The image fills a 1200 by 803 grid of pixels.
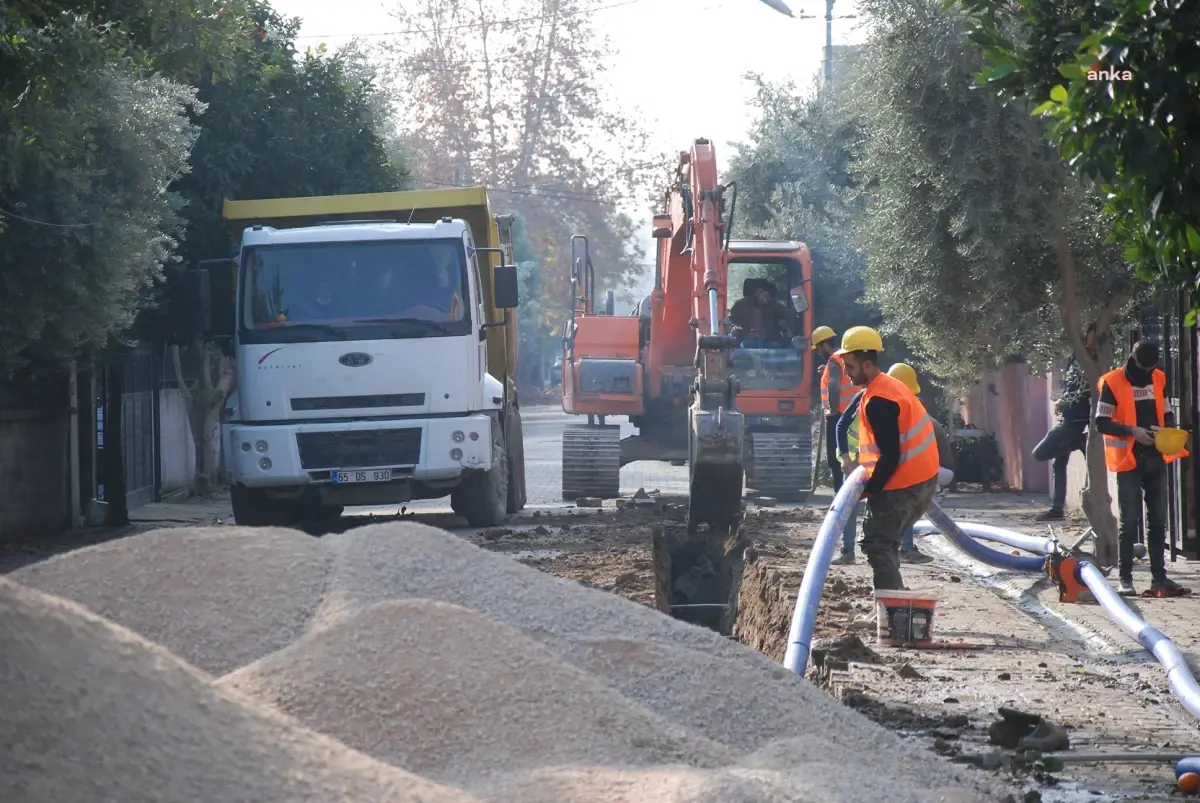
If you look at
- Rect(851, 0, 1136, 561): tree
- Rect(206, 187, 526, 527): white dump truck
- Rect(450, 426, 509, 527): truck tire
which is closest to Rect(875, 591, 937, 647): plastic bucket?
Rect(851, 0, 1136, 561): tree

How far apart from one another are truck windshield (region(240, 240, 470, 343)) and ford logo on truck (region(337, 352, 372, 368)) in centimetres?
15

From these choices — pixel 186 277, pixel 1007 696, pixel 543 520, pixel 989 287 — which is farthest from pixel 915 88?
pixel 186 277

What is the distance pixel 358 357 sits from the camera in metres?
14.2

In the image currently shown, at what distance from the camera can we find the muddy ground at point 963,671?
611cm

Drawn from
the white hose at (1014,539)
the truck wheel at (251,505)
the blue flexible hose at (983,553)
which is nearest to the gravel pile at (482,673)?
the blue flexible hose at (983,553)

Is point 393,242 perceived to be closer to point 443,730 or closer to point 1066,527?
point 1066,527

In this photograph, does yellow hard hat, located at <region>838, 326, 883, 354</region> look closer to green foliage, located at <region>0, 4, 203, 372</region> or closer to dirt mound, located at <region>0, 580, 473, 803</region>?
green foliage, located at <region>0, 4, 203, 372</region>

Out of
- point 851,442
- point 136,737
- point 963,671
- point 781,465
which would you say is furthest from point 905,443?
point 781,465

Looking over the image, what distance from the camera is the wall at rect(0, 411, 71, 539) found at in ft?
50.8

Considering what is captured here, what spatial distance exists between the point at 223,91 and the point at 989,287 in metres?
10.5

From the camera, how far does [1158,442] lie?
34.3 ft

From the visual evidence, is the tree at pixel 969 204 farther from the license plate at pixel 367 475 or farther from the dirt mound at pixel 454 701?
the dirt mound at pixel 454 701

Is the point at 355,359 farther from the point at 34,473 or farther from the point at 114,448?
the point at 34,473

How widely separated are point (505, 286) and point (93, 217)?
3.75m
